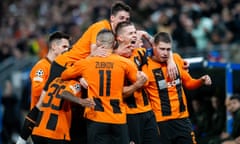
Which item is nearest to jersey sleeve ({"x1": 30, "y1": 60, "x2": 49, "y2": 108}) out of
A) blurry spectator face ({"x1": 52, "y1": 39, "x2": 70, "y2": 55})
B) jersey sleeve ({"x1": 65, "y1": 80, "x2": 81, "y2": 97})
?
blurry spectator face ({"x1": 52, "y1": 39, "x2": 70, "y2": 55})

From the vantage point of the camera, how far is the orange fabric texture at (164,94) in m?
10.3

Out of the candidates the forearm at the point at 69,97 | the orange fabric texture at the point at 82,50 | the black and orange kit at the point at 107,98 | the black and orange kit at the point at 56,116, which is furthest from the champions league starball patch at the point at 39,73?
the black and orange kit at the point at 107,98

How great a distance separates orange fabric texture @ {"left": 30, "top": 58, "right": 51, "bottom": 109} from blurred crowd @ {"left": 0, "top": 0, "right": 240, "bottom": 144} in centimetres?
406

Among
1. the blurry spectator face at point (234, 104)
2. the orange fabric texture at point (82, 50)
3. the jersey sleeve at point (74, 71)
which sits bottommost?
the blurry spectator face at point (234, 104)

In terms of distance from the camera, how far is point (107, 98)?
937 centimetres

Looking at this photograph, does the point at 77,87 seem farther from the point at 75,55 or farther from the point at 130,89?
the point at 130,89

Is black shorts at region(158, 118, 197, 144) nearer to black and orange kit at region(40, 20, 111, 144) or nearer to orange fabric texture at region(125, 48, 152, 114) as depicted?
orange fabric texture at region(125, 48, 152, 114)

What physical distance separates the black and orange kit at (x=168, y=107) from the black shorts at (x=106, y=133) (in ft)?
3.45

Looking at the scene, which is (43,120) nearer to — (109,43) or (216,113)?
(109,43)

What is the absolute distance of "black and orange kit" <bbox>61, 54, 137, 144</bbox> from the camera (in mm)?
9336

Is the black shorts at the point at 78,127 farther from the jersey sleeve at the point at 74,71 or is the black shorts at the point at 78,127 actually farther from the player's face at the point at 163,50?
the player's face at the point at 163,50

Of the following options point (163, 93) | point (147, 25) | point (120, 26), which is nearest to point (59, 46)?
point (120, 26)

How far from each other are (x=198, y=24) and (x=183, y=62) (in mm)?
7604

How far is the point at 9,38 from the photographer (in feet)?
77.4
